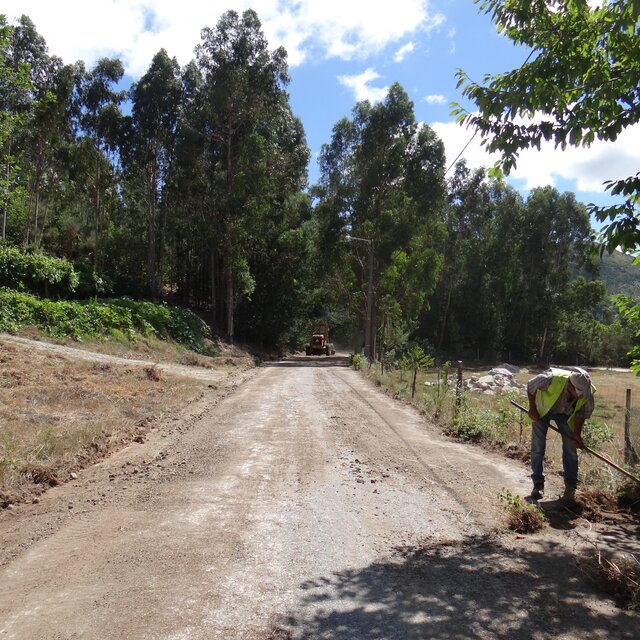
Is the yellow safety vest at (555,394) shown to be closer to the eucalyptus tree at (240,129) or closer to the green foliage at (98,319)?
the green foliage at (98,319)

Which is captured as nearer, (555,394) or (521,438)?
(555,394)

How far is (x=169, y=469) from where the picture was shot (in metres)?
7.43

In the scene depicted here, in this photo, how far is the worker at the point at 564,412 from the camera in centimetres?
605

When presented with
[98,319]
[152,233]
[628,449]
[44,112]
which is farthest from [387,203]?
[628,449]

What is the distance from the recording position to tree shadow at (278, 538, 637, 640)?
3443 mm

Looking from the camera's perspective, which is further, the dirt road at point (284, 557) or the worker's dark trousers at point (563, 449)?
the worker's dark trousers at point (563, 449)

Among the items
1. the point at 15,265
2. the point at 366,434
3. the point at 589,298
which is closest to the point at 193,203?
the point at 15,265

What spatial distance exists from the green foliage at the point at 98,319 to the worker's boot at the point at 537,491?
63.1ft

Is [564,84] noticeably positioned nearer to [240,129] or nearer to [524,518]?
[524,518]

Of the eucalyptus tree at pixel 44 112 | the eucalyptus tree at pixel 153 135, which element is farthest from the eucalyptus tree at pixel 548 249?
the eucalyptus tree at pixel 44 112

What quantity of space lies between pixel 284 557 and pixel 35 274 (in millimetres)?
25664

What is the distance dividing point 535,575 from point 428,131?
1552 inches

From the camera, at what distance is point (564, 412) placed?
621 cm

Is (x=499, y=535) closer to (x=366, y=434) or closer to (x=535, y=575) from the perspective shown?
(x=535, y=575)
